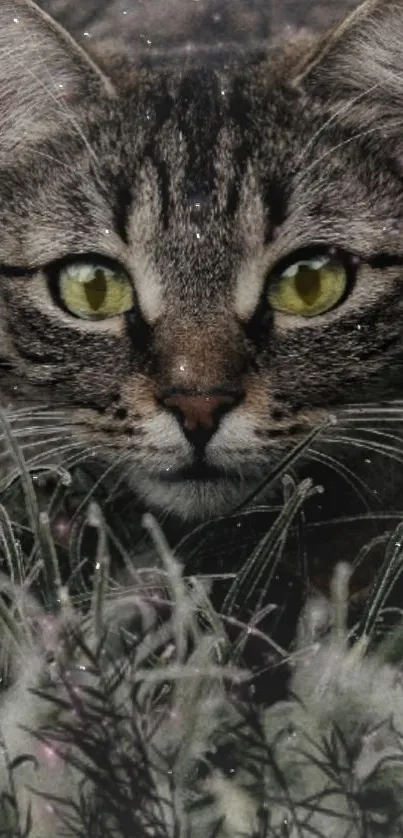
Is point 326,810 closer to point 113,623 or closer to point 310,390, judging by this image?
point 113,623

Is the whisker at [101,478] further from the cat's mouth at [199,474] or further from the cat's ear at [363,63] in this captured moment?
the cat's ear at [363,63]

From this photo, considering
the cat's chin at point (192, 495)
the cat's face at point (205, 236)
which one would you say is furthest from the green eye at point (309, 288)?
the cat's chin at point (192, 495)

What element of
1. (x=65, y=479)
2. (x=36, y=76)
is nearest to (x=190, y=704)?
(x=65, y=479)

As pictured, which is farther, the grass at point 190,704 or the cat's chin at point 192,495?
the cat's chin at point 192,495

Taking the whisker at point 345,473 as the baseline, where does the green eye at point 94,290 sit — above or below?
above

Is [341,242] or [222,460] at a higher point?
[341,242]

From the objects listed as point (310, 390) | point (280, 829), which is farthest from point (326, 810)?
point (310, 390)

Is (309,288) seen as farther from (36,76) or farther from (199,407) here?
(36,76)
